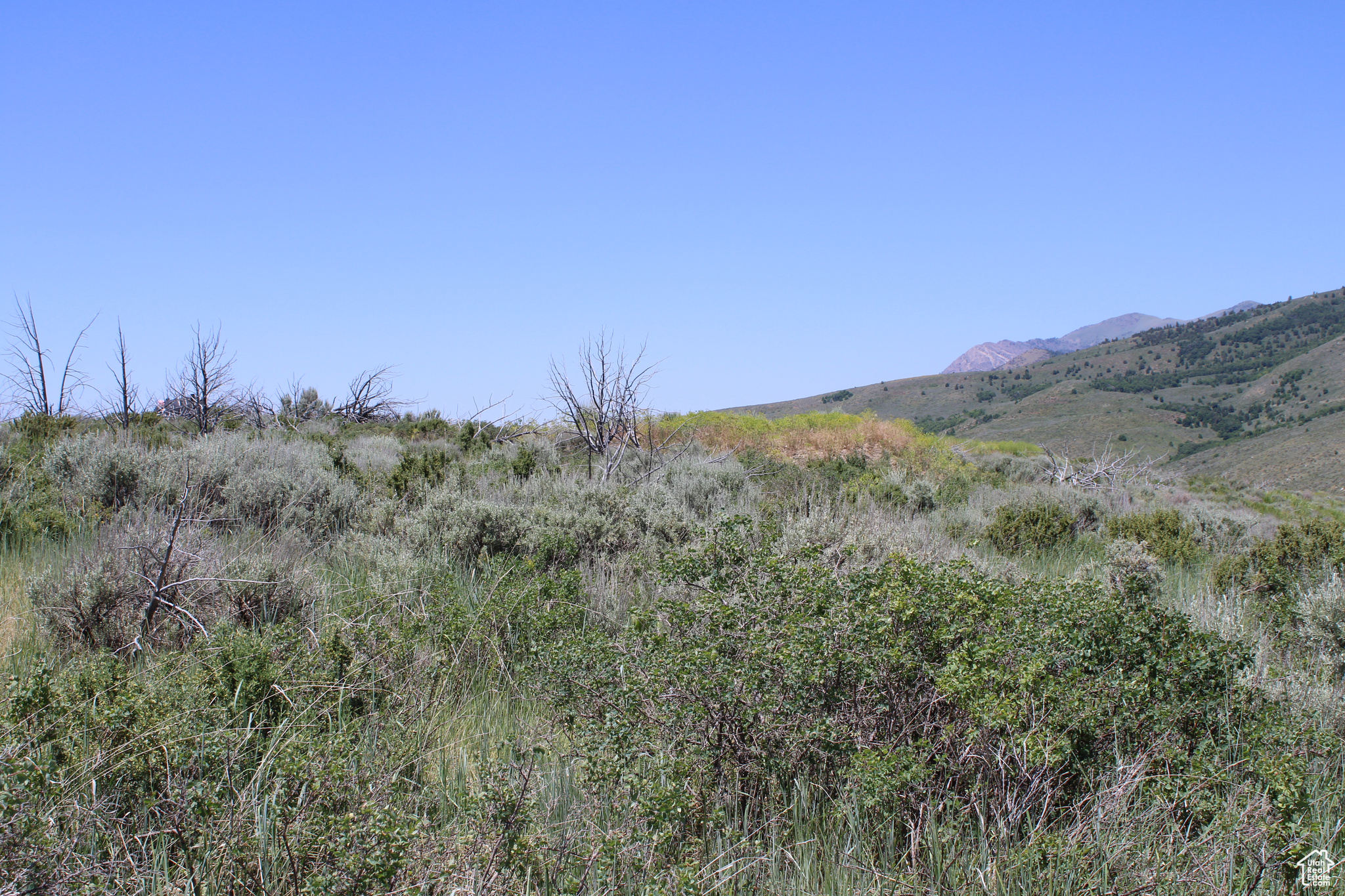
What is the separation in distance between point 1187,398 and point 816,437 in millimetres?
65856

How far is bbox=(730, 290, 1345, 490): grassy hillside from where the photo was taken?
44.9m

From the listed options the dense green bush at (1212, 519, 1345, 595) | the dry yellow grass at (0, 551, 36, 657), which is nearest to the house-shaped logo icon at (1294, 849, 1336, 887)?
the dense green bush at (1212, 519, 1345, 595)

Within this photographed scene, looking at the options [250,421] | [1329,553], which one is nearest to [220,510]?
[1329,553]

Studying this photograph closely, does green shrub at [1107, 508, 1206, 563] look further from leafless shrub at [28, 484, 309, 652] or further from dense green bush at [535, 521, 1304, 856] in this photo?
leafless shrub at [28, 484, 309, 652]

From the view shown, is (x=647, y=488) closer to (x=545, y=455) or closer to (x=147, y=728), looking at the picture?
(x=545, y=455)

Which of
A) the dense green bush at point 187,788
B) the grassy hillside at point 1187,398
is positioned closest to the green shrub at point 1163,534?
the dense green bush at point 187,788

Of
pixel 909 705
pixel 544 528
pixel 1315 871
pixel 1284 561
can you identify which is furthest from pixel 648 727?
pixel 1284 561

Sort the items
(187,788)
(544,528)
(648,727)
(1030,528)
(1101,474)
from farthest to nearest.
A: 1. (1101,474)
2. (1030,528)
3. (544,528)
4. (648,727)
5. (187,788)

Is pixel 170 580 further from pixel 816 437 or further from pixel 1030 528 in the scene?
pixel 816 437

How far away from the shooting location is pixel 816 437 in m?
18.6

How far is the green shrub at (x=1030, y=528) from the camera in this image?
848 centimetres

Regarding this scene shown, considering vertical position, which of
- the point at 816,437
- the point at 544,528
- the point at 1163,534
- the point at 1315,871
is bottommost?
the point at 1315,871

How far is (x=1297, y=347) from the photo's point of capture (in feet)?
246

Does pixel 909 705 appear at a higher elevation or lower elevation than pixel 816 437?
lower
